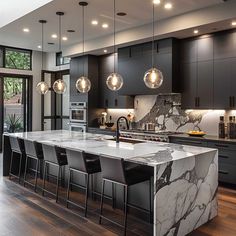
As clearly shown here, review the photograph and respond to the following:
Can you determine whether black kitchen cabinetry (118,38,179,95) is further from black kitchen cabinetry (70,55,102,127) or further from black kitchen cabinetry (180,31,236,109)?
black kitchen cabinetry (70,55,102,127)

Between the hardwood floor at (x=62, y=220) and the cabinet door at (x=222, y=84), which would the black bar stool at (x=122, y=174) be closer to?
the hardwood floor at (x=62, y=220)

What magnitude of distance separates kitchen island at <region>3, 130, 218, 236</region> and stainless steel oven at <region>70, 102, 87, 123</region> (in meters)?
3.79

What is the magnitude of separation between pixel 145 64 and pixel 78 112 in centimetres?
263

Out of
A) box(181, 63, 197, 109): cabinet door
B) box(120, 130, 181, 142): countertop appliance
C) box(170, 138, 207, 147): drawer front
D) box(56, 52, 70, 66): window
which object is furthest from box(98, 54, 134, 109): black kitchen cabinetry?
box(170, 138, 207, 147): drawer front

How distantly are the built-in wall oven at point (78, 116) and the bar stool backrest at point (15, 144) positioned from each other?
2566 millimetres

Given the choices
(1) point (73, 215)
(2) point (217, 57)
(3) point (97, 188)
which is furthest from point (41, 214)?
(2) point (217, 57)

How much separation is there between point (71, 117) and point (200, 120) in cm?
388

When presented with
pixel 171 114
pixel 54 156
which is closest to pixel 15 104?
pixel 171 114

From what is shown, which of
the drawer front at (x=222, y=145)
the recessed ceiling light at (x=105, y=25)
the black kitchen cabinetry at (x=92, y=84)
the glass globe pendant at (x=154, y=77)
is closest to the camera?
the glass globe pendant at (x=154, y=77)

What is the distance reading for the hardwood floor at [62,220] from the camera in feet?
10.6

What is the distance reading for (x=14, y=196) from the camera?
4469 millimetres

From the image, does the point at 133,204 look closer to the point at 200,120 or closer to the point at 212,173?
the point at 212,173

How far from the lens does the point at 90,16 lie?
208 inches

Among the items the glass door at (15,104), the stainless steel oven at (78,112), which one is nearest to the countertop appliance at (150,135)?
the stainless steel oven at (78,112)
